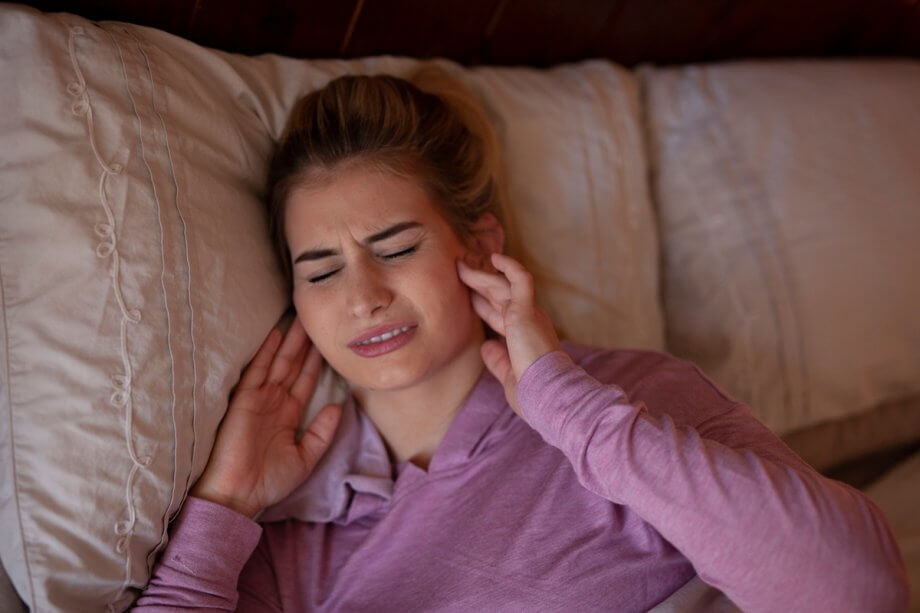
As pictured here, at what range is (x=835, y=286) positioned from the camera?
5.65 feet

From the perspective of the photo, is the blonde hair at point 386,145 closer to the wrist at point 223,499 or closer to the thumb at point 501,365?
the thumb at point 501,365

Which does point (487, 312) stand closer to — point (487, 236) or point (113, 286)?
point (487, 236)

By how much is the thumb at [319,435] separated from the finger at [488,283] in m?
0.35

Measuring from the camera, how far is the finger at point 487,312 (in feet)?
4.49

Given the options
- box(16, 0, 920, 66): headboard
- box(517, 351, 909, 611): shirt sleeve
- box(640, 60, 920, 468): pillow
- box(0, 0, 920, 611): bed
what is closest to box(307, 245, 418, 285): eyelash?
box(0, 0, 920, 611): bed

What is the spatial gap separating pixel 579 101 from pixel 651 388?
2.48 feet

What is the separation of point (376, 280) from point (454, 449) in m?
0.33

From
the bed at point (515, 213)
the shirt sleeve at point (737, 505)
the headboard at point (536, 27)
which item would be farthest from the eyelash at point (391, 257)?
the headboard at point (536, 27)

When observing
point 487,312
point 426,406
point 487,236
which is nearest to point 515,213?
point 487,236

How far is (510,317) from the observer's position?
1271 millimetres

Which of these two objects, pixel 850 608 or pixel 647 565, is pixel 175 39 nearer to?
pixel 647 565

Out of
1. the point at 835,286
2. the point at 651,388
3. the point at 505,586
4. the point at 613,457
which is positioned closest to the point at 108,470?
the point at 505,586

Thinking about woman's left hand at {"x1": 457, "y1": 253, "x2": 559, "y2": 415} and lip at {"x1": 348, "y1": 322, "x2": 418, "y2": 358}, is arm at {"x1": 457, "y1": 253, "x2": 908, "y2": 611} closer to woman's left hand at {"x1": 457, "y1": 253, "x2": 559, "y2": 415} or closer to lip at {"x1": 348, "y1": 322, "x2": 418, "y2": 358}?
woman's left hand at {"x1": 457, "y1": 253, "x2": 559, "y2": 415}

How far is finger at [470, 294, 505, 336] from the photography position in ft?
4.49
